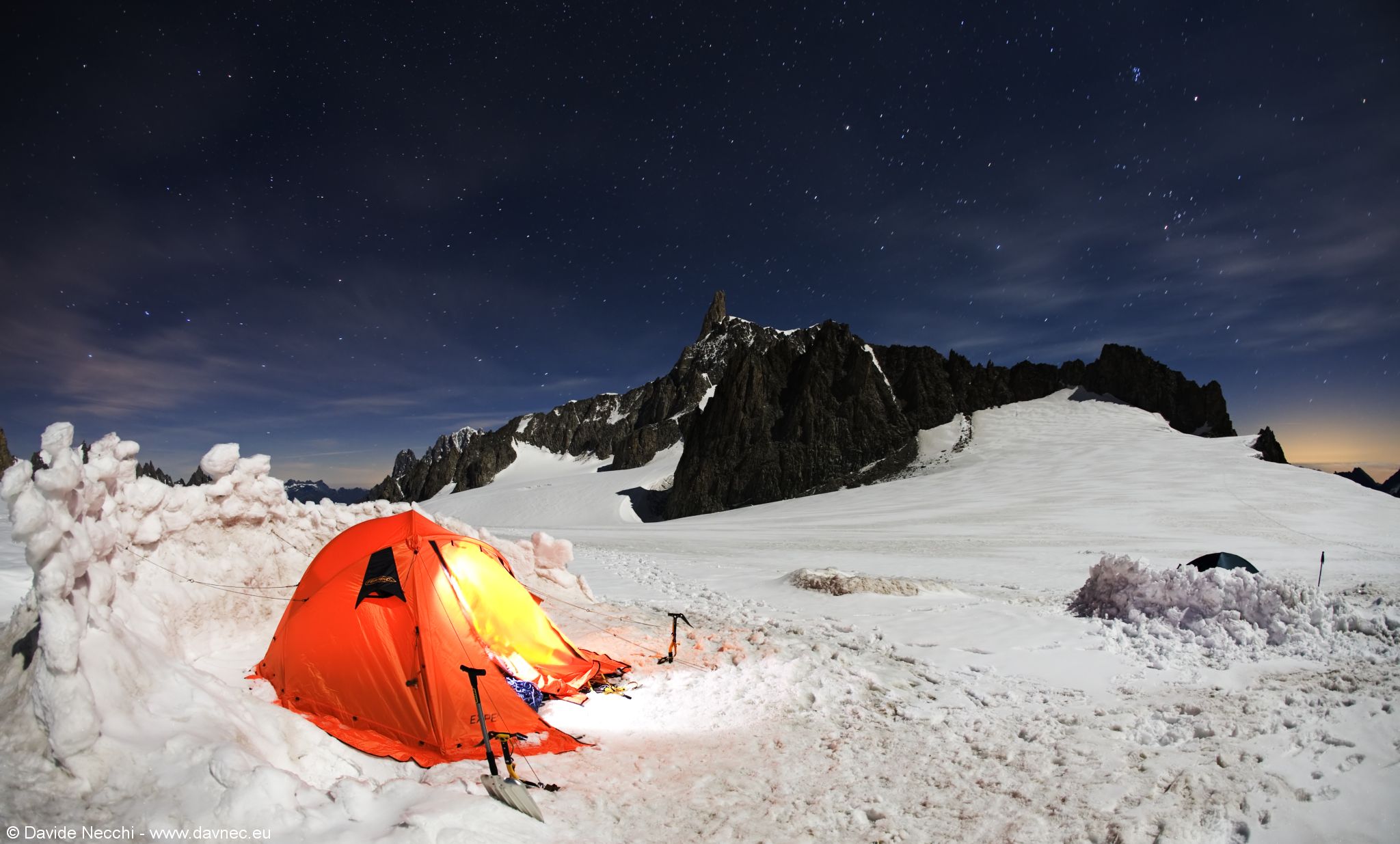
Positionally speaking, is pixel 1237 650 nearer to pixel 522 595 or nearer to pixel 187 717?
pixel 522 595

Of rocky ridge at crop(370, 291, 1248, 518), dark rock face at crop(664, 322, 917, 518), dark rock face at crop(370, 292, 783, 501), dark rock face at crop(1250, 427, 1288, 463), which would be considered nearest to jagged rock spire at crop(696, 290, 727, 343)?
dark rock face at crop(370, 292, 783, 501)

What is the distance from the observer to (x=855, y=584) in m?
12.1

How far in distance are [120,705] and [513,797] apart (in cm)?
247

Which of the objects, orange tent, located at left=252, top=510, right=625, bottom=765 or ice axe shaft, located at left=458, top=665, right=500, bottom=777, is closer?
ice axe shaft, located at left=458, top=665, right=500, bottom=777

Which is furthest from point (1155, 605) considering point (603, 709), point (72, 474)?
point (72, 474)

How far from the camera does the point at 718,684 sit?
6660 millimetres

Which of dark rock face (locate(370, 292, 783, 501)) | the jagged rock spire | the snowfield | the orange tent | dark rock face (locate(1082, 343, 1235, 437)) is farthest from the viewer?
the jagged rock spire

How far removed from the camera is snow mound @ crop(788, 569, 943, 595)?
11.8m

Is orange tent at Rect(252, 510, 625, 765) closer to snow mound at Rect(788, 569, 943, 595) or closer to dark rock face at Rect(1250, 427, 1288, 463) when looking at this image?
snow mound at Rect(788, 569, 943, 595)

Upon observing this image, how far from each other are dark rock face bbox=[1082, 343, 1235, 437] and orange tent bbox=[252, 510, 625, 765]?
3500 inches

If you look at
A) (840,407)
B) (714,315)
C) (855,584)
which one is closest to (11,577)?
(855,584)

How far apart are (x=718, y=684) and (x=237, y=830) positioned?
15.5ft

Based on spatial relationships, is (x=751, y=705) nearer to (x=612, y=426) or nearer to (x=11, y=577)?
(x=11, y=577)

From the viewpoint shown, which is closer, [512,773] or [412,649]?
[512,773]
